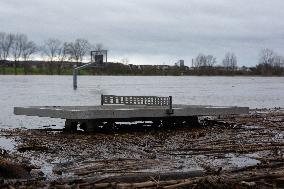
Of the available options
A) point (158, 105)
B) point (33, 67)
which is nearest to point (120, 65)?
point (33, 67)

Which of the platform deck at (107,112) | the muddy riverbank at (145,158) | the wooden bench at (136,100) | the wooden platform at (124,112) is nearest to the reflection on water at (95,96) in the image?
the wooden bench at (136,100)

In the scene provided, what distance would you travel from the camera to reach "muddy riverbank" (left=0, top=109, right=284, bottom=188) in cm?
995

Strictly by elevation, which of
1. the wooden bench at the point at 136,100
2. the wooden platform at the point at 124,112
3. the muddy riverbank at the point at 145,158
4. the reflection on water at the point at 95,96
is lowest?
the reflection on water at the point at 95,96

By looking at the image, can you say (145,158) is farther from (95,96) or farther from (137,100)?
(95,96)

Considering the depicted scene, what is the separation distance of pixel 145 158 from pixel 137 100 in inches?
326

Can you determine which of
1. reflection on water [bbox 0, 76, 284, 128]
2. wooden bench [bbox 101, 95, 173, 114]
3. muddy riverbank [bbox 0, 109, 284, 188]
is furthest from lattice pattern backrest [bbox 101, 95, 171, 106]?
reflection on water [bbox 0, 76, 284, 128]

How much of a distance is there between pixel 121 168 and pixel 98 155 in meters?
2.16

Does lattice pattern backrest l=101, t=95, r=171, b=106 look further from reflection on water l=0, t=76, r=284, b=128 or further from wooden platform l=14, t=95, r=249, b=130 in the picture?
reflection on water l=0, t=76, r=284, b=128

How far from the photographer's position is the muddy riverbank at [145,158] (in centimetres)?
995

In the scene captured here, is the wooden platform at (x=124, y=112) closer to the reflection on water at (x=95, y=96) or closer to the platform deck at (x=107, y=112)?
the platform deck at (x=107, y=112)

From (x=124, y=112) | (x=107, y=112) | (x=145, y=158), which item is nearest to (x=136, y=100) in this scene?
(x=124, y=112)

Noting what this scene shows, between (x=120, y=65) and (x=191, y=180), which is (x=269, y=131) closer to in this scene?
(x=191, y=180)

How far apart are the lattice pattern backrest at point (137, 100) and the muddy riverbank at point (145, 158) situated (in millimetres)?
1443

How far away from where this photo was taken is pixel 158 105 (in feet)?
66.8
